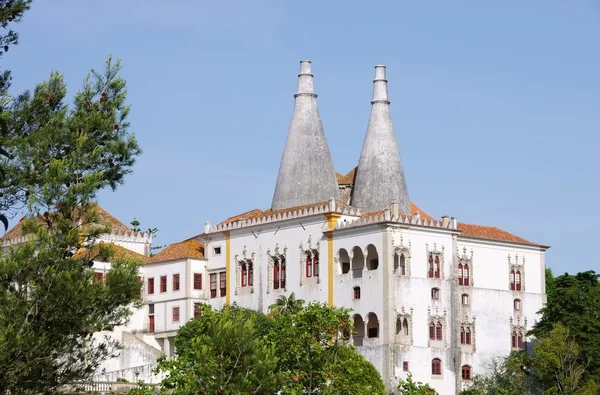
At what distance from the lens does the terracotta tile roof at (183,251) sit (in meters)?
95.7

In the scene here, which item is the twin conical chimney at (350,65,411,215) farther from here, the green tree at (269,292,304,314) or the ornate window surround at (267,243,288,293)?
the green tree at (269,292,304,314)

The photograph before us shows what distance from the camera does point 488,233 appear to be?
304 ft

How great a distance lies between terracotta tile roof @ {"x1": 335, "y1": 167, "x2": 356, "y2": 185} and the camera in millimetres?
99312

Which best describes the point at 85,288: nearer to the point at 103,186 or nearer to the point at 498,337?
the point at 103,186

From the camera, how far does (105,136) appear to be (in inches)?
1302

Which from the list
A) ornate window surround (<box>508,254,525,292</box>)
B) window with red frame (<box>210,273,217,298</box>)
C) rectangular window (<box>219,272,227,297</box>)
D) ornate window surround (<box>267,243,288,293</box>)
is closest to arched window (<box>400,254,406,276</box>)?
ornate window surround (<box>267,243,288,293</box>)

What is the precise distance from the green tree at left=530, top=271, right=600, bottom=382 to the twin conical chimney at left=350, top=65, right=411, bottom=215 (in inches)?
468

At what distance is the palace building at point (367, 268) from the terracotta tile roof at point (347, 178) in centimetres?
14

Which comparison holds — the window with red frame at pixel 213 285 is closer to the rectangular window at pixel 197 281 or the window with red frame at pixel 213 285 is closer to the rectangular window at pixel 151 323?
the rectangular window at pixel 197 281

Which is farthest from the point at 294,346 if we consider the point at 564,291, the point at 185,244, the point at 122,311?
the point at 185,244

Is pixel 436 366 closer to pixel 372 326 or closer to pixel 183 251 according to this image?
pixel 372 326

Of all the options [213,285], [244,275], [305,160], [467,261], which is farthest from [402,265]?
[213,285]

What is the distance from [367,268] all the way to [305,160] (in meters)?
12.8

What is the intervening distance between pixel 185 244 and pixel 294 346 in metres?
46.4
